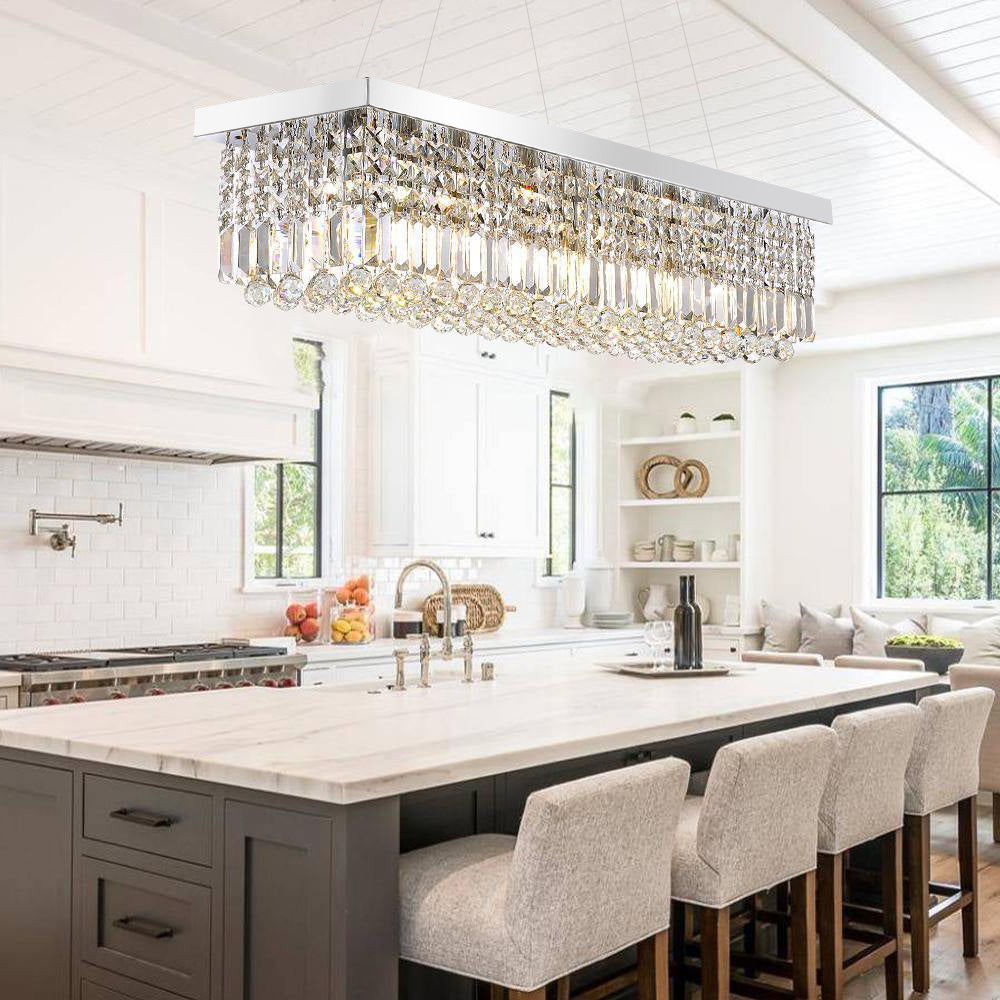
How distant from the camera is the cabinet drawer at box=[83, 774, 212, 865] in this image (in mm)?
2514

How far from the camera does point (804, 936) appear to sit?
3.20 metres

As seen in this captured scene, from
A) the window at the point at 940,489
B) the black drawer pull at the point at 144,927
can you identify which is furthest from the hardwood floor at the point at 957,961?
the window at the point at 940,489

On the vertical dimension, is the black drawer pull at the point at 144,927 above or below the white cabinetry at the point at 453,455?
below

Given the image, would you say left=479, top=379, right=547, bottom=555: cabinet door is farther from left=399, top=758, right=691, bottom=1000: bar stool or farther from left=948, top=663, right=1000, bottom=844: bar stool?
left=399, top=758, right=691, bottom=1000: bar stool

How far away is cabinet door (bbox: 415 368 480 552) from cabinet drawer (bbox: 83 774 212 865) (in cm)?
405

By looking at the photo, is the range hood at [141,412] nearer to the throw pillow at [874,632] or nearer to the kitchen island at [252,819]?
the kitchen island at [252,819]

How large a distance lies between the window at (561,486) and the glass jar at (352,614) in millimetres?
2103

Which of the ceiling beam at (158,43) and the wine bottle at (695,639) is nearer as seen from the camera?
the ceiling beam at (158,43)

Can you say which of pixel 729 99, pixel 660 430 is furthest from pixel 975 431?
pixel 729 99

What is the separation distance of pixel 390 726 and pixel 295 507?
154 inches

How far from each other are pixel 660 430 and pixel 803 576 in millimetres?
1477

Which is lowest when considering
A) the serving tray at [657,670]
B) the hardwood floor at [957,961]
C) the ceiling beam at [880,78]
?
the hardwood floor at [957,961]

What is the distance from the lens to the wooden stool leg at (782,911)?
13.0ft

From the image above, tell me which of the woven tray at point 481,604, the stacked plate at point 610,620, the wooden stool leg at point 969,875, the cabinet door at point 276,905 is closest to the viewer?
the cabinet door at point 276,905
